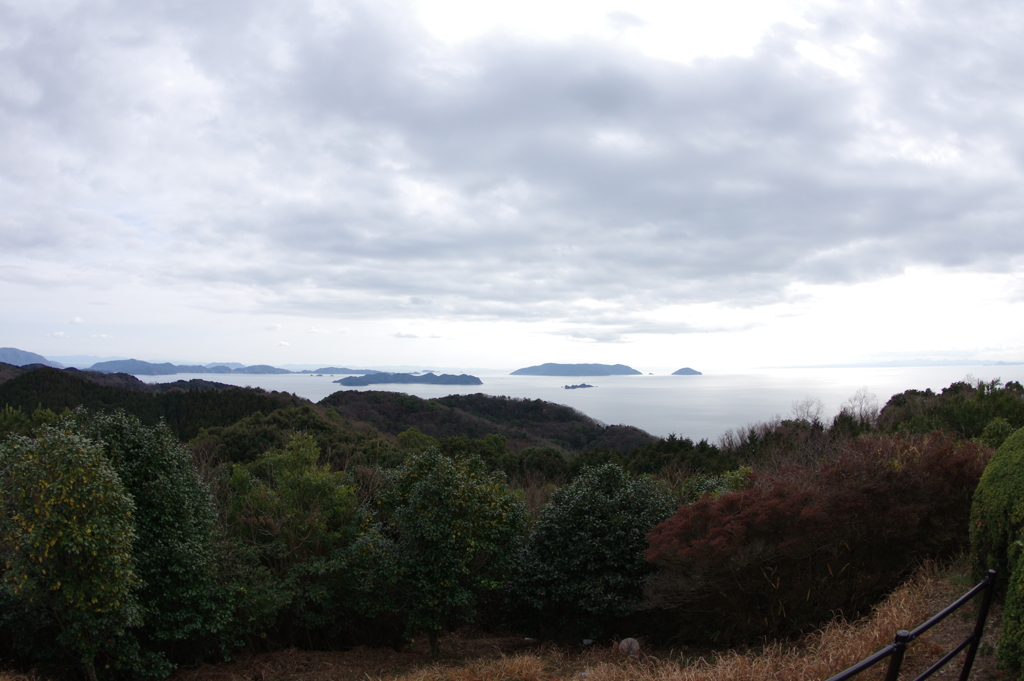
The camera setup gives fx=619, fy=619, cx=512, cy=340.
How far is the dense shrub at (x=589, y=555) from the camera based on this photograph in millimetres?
11172

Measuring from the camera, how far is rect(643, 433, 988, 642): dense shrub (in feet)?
27.9

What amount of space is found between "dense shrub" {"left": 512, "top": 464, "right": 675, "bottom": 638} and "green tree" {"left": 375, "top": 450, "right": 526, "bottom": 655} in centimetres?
68

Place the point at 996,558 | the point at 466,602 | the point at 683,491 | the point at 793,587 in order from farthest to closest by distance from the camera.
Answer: the point at 683,491 → the point at 466,602 → the point at 793,587 → the point at 996,558

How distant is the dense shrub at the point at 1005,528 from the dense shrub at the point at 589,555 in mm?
5958

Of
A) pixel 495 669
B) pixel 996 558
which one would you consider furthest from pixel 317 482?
pixel 996 558

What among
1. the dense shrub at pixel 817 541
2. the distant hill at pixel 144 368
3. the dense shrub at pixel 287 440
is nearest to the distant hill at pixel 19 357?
the distant hill at pixel 144 368

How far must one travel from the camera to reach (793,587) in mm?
8797

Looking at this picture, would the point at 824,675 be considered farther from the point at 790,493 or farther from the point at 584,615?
the point at 584,615

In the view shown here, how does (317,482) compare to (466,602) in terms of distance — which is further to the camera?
(317,482)

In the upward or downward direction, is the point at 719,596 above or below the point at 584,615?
above

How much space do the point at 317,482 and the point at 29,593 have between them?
5457 mm

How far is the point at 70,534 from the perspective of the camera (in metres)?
7.90

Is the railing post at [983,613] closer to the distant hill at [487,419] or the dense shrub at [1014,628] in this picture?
the dense shrub at [1014,628]

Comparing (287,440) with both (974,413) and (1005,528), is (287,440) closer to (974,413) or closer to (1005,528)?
(974,413)
